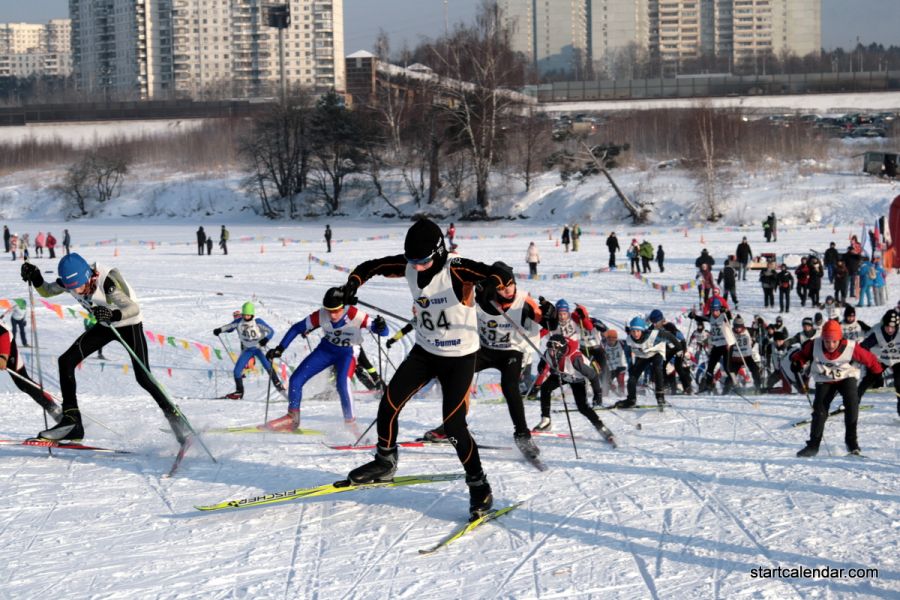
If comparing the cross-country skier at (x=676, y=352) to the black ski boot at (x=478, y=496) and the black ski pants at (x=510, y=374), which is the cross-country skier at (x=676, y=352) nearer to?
the black ski pants at (x=510, y=374)

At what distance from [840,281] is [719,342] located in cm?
882

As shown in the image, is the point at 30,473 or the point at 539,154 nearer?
the point at 30,473

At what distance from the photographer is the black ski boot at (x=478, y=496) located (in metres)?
6.16

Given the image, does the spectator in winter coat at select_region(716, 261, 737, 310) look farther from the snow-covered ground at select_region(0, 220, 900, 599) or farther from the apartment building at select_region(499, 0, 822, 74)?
the apartment building at select_region(499, 0, 822, 74)

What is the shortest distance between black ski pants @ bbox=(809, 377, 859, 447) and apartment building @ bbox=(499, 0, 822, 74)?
139098 millimetres

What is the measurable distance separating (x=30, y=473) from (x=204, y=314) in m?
13.9

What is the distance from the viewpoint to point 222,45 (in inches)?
4919

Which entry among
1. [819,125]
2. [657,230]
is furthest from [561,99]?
[657,230]

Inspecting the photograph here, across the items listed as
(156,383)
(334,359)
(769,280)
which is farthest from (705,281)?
(156,383)

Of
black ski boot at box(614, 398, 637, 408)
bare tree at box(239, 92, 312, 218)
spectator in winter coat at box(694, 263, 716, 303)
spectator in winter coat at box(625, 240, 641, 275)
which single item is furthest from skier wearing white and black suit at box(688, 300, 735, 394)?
bare tree at box(239, 92, 312, 218)

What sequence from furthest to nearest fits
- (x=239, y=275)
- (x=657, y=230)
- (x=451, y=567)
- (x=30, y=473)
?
(x=657, y=230), (x=239, y=275), (x=30, y=473), (x=451, y=567)

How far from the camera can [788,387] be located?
13711 mm

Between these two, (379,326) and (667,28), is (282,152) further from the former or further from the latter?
(667,28)

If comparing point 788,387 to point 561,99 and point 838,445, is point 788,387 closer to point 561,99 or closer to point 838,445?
point 838,445
